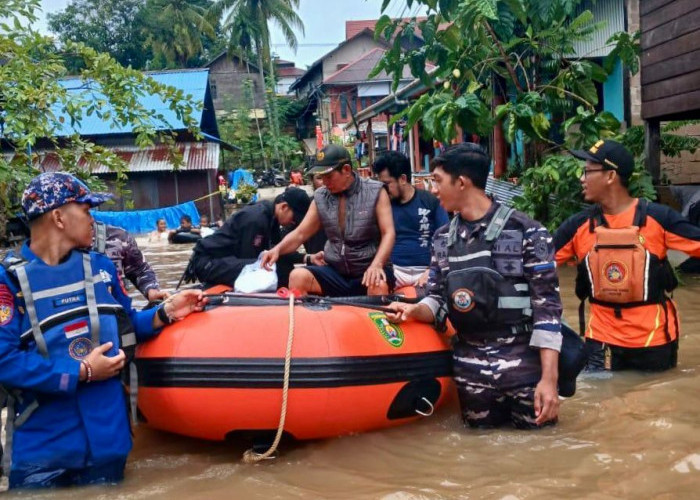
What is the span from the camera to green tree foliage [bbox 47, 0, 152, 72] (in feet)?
133

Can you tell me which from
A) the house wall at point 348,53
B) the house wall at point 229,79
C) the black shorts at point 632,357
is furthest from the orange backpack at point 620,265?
the house wall at point 229,79

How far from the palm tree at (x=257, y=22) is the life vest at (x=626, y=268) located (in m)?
34.9

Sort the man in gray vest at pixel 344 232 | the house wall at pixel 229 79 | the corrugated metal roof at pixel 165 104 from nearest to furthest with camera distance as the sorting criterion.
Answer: the man in gray vest at pixel 344 232 → the corrugated metal roof at pixel 165 104 → the house wall at pixel 229 79

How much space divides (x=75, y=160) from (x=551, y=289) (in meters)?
5.00

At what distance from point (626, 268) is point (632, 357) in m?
0.59

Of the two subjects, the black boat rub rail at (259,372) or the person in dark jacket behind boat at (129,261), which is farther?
the person in dark jacket behind boat at (129,261)

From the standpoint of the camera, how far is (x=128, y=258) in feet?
14.6

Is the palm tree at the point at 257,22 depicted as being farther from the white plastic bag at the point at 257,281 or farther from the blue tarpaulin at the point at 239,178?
the white plastic bag at the point at 257,281

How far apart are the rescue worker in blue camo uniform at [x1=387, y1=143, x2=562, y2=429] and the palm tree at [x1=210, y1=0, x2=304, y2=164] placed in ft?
116

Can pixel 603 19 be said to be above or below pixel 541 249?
above

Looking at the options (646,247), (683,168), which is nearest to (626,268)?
(646,247)

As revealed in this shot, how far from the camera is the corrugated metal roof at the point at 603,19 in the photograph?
1095 centimetres

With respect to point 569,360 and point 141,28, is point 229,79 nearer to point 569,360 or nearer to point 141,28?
point 141,28

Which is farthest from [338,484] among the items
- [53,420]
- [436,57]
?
[436,57]
